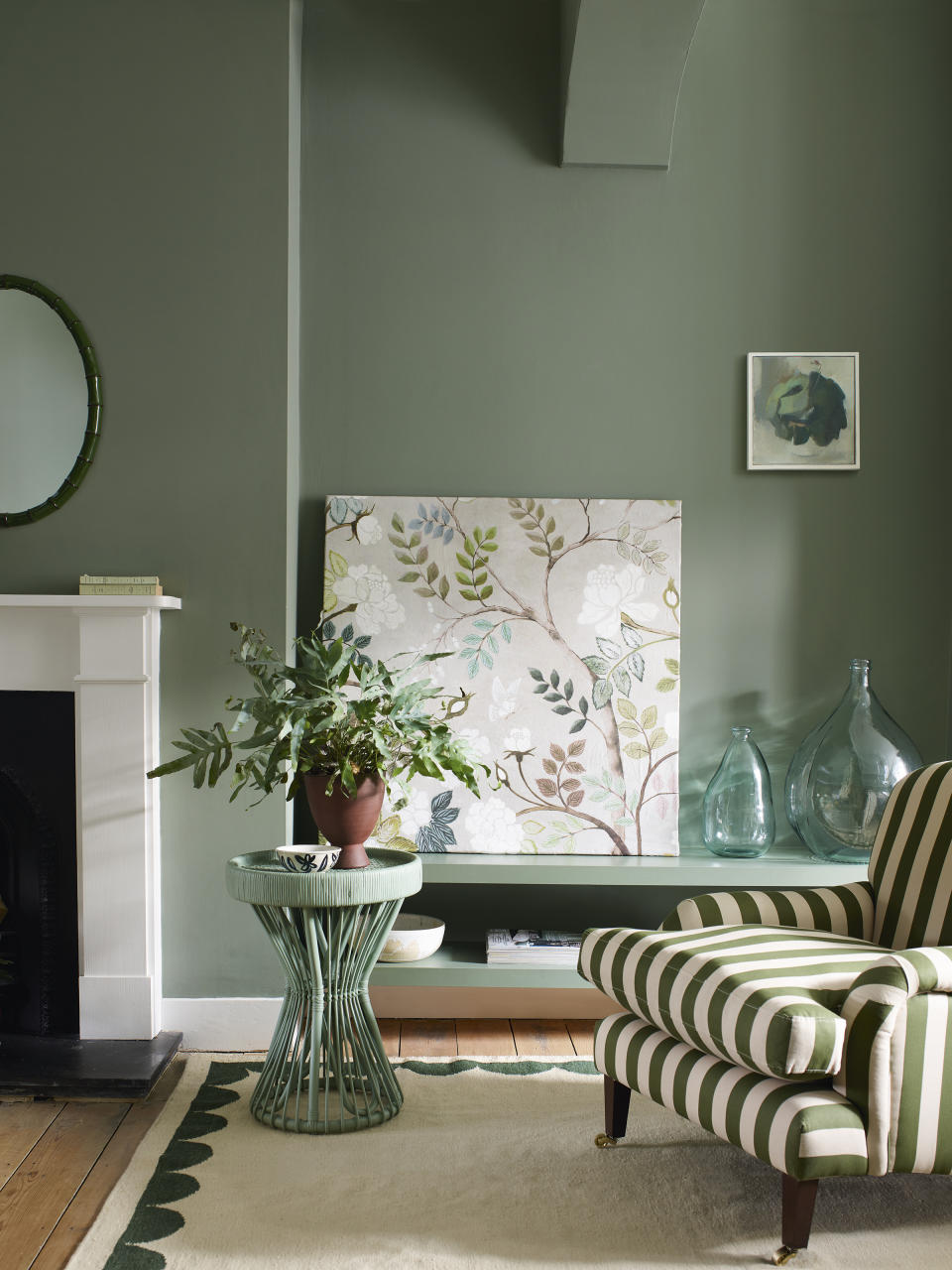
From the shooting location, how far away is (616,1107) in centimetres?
235

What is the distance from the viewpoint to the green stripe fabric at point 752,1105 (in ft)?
6.06

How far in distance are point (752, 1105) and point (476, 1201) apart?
57 centimetres

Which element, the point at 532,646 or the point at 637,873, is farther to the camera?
the point at 532,646

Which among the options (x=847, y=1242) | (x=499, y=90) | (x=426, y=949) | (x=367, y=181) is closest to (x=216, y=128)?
(x=367, y=181)

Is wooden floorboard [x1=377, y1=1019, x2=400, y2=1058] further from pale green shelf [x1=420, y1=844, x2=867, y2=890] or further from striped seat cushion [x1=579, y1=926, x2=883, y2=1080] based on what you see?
striped seat cushion [x1=579, y1=926, x2=883, y2=1080]

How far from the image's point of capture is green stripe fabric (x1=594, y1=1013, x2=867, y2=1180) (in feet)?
6.06

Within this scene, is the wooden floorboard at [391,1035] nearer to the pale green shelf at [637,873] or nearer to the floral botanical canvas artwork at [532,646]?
the pale green shelf at [637,873]

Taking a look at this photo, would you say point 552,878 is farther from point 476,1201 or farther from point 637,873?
point 476,1201

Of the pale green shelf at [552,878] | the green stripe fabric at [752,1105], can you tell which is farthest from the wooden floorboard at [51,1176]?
the green stripe fabric at [752,1105]

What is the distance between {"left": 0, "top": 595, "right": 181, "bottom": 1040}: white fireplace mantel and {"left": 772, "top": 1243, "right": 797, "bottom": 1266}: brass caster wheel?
5.50 ft

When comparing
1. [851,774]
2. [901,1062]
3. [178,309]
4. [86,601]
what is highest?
[178,309]

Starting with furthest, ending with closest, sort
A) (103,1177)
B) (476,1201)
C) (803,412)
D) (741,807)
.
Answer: (803,412)
(741,807)
(103,1177)
(476,1201)

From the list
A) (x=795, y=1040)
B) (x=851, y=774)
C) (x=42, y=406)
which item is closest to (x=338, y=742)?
(x=795, y=1040)

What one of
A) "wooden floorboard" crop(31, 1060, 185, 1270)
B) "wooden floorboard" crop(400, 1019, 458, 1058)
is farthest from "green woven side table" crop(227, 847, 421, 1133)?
"wooden floorboard" crop(400, 1019, 458, 1058)
